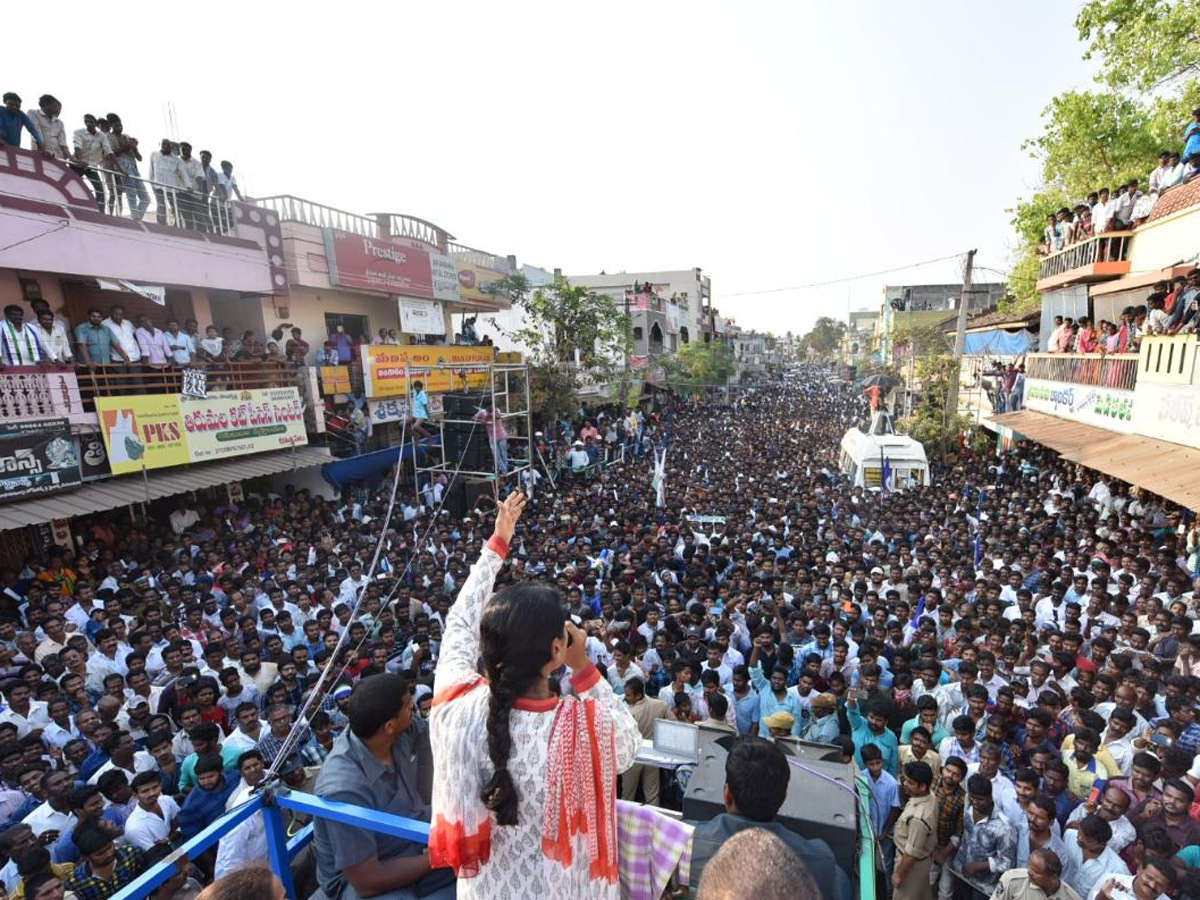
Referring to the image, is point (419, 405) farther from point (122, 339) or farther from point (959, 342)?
point (959, 342)

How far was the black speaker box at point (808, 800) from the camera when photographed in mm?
2053

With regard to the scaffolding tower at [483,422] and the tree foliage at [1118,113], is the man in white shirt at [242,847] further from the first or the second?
the tree foliage at [1118,113]

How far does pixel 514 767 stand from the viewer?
5.05 feet

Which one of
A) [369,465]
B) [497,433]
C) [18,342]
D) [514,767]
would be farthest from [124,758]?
[369,465]

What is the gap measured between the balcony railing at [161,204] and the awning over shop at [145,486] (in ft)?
13.7

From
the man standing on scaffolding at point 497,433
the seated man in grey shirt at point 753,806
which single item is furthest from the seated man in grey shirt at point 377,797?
the man standing on scaffolding at point 497,433

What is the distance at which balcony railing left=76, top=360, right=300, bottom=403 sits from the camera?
9.30 m

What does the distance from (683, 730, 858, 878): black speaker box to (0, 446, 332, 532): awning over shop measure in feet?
28.9

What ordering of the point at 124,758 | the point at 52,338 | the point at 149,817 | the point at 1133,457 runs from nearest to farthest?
1. the point at 149,817
2. the point at 124,758
3. the point at 52,338
4. the point at 1133,457

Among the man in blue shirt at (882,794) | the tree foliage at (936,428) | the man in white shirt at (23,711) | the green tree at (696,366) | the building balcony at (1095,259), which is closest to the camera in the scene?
the man in blue shirt at (882,794)

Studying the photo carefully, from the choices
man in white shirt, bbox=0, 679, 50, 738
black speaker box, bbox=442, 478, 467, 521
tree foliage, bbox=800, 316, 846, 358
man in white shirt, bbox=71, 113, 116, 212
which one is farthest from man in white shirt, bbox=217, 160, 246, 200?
tree foliage, bbox=800, 316, 846, 358

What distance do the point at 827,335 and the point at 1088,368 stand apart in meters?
94.5

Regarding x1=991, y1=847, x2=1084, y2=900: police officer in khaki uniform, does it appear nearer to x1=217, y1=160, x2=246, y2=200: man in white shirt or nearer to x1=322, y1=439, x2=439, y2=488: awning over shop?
x1=322, y1=439, x2=439, y2=488: awning over shop

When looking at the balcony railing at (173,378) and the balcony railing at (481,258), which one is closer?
the balcony railing at (173,378)
